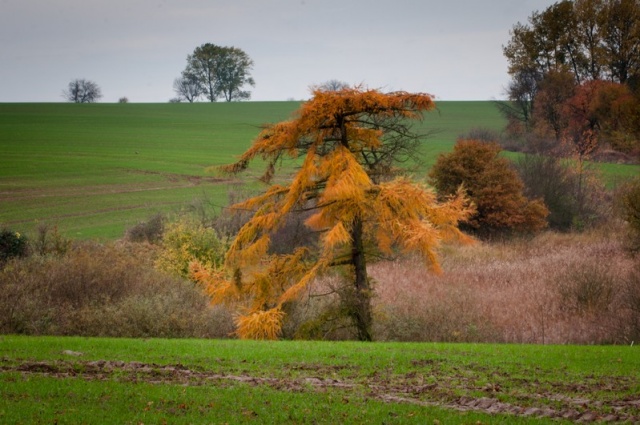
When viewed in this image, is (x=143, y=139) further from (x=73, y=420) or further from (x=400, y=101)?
(x=73, y=420)

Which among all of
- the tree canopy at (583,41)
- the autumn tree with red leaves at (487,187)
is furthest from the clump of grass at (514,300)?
the tree canopy at (583,41)

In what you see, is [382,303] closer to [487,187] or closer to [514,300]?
[514,300]

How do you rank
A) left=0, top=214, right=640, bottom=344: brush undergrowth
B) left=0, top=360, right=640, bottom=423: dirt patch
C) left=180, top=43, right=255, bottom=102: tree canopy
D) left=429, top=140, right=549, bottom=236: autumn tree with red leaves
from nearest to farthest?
1. left=0, top=360, right=640, bottom=423: dirt patch
2. left=0, top=214, right=640, bottom=344: brush undergrowth
3. left=429, top=140, right=549, bottom=236: autumn tree with red leaves
4. left=180, top=43, right=255, bottom=102: tree canopy

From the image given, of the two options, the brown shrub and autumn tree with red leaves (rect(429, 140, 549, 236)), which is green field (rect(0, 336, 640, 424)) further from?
autumn tree with red leaves (rect(429, 140, 549, 236))

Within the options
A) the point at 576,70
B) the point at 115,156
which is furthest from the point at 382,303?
the point at 576,70

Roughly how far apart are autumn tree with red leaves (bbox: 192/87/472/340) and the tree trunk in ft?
0.10

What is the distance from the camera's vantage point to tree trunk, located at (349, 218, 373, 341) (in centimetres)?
2228

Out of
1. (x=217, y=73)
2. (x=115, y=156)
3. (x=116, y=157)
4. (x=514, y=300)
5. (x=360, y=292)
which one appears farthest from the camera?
(x=217, y=73)

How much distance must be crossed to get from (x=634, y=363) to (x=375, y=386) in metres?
6.12

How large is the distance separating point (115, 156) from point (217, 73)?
57349 mm

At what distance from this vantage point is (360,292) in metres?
22.3

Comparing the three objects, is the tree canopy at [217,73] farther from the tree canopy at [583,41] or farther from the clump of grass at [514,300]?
the clump of grass at [514,300]

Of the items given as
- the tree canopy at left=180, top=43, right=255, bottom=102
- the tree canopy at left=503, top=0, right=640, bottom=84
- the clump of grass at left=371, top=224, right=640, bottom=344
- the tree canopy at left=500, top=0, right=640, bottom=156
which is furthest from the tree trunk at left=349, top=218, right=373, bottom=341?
the tree canopy at left=180, top=43, right=255, bottom=102

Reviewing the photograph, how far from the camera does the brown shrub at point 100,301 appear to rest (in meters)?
23.8
